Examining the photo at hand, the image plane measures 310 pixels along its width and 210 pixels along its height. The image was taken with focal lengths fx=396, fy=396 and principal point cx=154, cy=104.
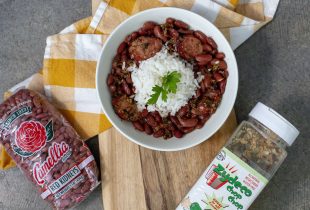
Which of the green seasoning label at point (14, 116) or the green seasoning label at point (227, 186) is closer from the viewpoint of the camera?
the green seasoning label at point (227, 186)

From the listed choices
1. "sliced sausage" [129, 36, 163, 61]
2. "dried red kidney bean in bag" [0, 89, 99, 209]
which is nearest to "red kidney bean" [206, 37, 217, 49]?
"sliced sausage" [129, 36, 163, 61]

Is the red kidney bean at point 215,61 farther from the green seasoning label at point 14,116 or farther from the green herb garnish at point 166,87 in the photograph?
the green seasoning label at point 14,116

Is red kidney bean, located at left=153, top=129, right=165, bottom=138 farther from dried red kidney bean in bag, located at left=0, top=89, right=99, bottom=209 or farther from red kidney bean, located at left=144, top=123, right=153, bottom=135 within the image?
dried red kidney bean in bag, located at left=0, top=89, right=99, bottom=209

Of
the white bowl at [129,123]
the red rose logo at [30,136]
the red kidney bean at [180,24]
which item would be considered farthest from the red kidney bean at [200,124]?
the red rose logo at [30,136]

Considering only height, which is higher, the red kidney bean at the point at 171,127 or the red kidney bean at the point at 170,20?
the red kidney bean at the point at 170,20

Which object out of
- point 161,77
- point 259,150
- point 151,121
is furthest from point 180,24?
point 259,150

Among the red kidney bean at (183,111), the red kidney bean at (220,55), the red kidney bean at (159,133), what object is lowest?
the red kidney bean at (159,133)

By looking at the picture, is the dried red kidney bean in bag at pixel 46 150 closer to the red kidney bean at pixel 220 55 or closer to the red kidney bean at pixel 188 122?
the red kidney bean at pixel 188 122

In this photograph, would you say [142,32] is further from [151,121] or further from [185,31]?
[151,121]
